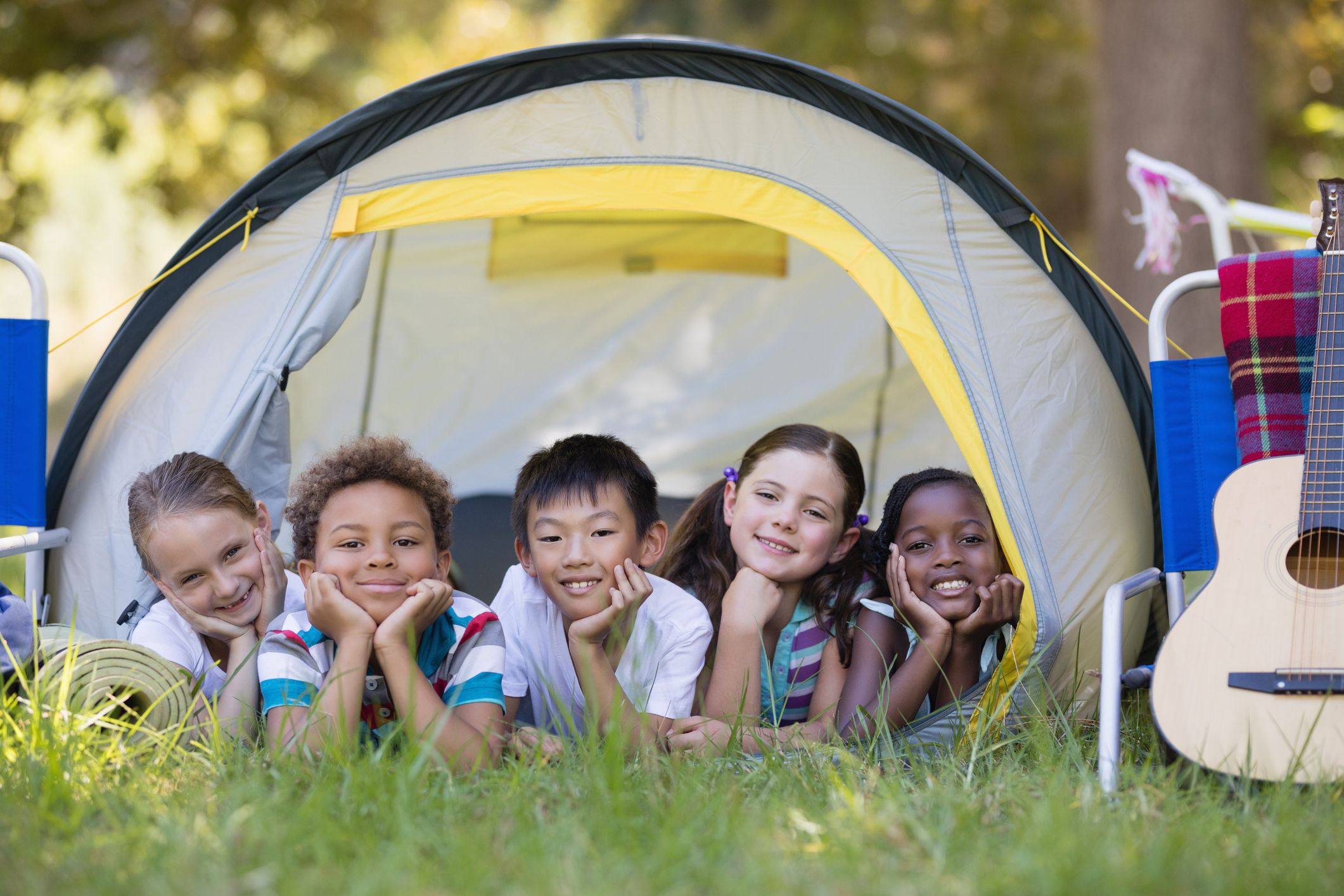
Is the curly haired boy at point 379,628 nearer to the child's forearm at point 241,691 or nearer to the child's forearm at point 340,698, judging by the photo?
Answer: the child's forearm at point 340,698

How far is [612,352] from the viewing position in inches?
153

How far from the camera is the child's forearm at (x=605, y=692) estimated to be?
1.90 meters

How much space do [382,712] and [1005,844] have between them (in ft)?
3.84

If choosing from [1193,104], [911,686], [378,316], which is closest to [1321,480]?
[911,686]

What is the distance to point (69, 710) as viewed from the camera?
175 cm

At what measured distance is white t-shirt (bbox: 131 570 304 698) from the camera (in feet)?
6.72

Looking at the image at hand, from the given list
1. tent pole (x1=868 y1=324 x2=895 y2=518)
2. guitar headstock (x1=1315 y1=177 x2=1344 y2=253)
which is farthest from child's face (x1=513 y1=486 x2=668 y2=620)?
tent pole (x1=868 y1=324 x2=895 y2=518)

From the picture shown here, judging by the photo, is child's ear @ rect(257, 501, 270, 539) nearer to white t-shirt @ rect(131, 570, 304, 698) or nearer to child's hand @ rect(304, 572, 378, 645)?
white t-shirt @ rect(131, 570, 304, 698)

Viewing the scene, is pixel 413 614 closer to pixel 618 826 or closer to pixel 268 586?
pixel 268 586

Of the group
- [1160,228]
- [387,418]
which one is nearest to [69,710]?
[387,418]

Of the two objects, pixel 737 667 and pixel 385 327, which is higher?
pixel 385 327

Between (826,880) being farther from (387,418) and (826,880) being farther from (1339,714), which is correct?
(387,418)

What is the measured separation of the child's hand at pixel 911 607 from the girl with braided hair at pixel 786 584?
4.4 inches

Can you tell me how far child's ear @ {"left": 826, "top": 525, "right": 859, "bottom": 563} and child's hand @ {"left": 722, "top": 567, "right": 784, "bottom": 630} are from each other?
0.17m
